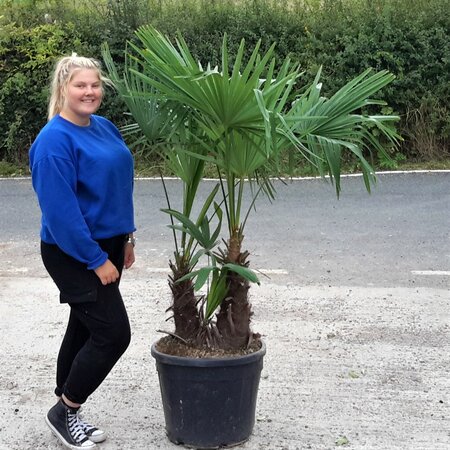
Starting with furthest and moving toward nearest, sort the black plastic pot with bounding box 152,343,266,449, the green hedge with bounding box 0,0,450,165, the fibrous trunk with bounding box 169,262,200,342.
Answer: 1. the green hedge with bounding box 0,0,450,165
2. the fibrous trunk with bounding box 169,262,200,342
3. the black plastic pot with bounding box 152,343,266,449

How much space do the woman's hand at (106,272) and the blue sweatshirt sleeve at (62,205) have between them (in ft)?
0.29

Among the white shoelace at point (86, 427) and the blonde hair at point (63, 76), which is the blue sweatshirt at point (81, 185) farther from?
the white shoelace at point (86, 427)

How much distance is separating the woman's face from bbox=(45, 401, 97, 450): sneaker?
1.45 meters

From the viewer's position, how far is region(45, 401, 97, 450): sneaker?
13.6ft

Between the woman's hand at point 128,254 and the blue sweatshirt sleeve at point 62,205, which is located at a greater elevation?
the blue sweatshirt sleeve at point 62,205

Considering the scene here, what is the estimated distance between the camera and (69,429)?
416 cm

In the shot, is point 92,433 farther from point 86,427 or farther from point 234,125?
point 234,125

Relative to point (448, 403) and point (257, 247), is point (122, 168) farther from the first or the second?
point (257, 247)

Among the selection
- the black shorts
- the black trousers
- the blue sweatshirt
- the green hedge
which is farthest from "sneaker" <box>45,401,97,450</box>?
the green hedge

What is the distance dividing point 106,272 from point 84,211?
0.30 meters

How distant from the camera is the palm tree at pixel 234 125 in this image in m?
3.58

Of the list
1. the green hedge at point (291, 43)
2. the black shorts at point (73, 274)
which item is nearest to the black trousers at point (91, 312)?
the black shorts at point (73, 274)

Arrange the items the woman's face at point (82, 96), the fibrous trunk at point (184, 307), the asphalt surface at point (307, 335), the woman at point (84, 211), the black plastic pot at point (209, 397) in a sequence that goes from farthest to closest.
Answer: the asphalt surface at point (307, 335) → the fibrous trunk at point (184, 307) → the black plastic pot at point (209, 397) → the woman's face at point (82, 96) → the woman at point (84, 211)

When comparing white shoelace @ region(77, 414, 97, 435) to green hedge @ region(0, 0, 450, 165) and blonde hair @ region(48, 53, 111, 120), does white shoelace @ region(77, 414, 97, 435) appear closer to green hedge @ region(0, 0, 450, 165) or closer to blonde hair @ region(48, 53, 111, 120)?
blonde hair @ region(48, 53, 111, 120)
